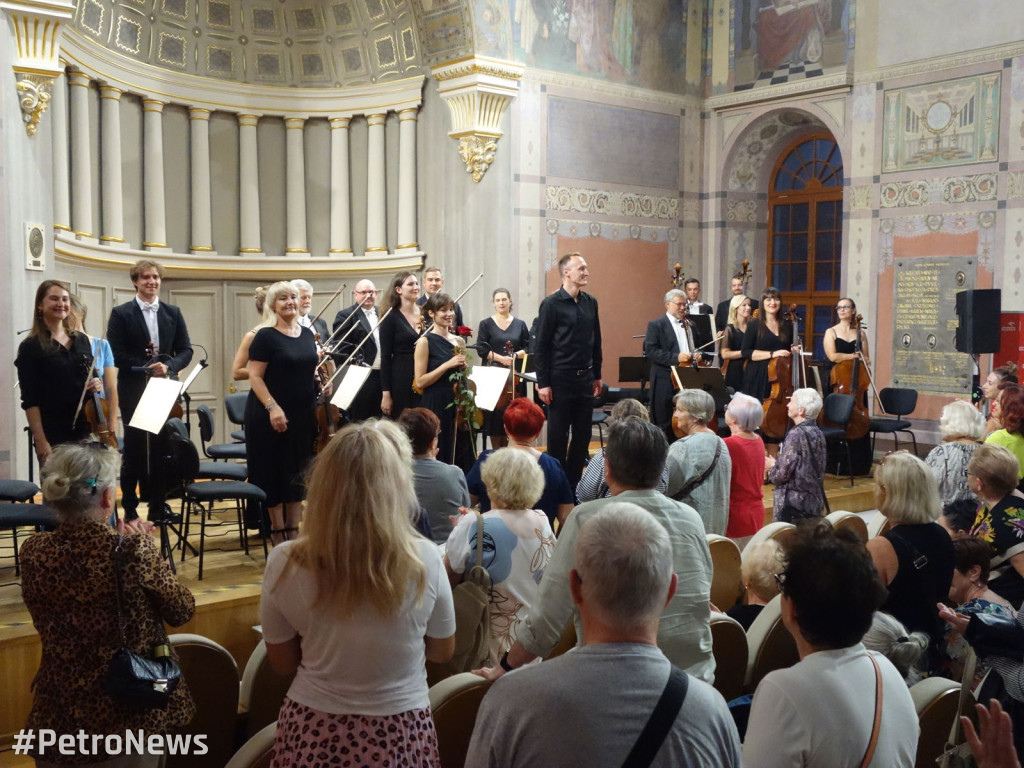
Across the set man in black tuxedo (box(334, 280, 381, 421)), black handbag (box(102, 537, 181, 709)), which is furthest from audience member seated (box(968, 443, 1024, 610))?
man in black tuxedo (box(334, 280, 381, 421))

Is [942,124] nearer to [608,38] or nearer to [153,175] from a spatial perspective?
[608,38]

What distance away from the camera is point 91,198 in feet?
28.6

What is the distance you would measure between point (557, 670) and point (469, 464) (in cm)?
485

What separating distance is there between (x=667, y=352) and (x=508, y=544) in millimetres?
5292

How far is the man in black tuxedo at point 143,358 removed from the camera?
5387 mm

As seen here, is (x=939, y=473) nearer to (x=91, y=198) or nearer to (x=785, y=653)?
(x=785, y=653)

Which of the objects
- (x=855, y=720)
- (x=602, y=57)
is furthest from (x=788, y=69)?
(x=855, y=720)

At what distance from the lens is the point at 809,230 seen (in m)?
11.8

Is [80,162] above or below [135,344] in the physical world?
above

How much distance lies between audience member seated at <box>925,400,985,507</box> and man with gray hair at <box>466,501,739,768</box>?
11.1ft

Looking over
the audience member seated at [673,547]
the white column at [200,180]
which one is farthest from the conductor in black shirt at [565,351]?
the white column at [200,180]

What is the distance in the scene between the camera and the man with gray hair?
1514mm

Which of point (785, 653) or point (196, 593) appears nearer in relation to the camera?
point (785, 653)

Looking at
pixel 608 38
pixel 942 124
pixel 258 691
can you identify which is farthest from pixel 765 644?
pixel 608 38
